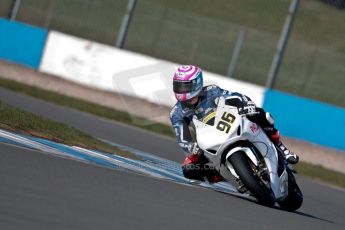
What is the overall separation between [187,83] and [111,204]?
281cm

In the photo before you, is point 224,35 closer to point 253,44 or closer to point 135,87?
point 253,44

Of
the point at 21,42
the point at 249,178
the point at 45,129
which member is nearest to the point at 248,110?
the point at 249,178

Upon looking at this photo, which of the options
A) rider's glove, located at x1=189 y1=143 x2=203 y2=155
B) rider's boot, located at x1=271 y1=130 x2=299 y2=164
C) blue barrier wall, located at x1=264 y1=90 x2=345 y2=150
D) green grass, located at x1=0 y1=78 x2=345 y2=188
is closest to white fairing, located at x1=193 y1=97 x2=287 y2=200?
rider's glove, located at x1=189 y1=143 x2=203 y2=155

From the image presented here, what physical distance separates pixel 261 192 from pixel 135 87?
1097 centimetres

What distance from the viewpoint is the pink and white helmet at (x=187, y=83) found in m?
9.77

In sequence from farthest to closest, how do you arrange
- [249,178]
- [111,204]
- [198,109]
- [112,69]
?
[112,69] → [198,109] → [249,178] → [111,204]

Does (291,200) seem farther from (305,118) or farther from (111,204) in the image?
(305,118)

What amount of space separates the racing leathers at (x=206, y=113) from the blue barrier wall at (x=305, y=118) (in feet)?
29.6

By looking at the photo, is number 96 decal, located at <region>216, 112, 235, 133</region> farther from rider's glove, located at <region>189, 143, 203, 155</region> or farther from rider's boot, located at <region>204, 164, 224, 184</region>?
rider's boot, located at <region>204, 164, 224, 184</region>

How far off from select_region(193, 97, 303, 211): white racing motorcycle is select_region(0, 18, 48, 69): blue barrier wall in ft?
41.8

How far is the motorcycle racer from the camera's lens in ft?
32.0

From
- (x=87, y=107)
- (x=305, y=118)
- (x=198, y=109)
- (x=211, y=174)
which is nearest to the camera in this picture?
(x=198, y=109)

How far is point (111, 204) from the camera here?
7195mm

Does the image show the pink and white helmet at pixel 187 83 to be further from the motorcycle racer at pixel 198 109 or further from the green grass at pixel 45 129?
the green grass at pixel 45 129
